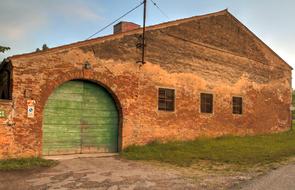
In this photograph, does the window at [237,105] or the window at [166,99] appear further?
the window at [237,105]

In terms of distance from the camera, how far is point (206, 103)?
56.6ft

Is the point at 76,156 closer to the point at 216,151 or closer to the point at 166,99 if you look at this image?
the point at 166,99

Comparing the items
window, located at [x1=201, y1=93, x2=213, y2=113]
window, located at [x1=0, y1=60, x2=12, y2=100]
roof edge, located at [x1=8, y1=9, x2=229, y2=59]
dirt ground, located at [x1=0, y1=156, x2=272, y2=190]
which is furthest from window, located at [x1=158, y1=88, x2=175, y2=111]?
window, located at [x1=0, y1=60, x2=12, y2=100]

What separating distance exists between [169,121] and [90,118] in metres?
3.92

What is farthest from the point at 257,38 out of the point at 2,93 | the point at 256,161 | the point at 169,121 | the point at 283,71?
the point at 2,93

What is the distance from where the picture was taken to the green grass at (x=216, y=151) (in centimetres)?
1228

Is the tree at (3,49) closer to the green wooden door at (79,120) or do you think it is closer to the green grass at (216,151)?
the green wooden door at (79,120)

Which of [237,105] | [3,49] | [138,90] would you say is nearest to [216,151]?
[138,90]

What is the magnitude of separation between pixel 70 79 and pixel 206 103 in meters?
7.62

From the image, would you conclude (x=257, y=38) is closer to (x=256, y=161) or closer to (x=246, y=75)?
(x=246, y=75)

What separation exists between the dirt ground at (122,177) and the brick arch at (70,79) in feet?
6.41

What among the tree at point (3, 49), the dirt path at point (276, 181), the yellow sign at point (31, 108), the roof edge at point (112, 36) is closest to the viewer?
the dirt path at point (276, 181)

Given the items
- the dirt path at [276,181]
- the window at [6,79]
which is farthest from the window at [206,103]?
the window at [6,79]

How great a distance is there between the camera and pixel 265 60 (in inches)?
830
